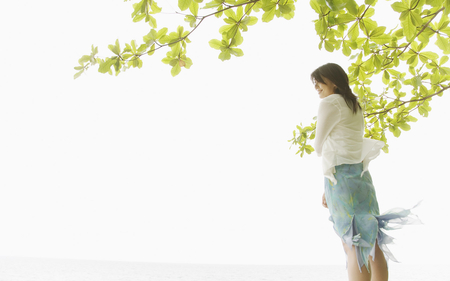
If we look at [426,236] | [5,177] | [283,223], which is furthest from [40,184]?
[426,236]

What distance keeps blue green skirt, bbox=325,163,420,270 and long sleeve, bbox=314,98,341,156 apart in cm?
14

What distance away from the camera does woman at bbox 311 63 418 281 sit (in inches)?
38.8

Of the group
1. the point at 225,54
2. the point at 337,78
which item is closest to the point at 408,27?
the point at 225,54

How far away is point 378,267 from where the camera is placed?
102 centimetres

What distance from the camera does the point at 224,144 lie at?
59.0m

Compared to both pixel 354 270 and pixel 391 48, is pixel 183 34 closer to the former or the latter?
pixel 391 48

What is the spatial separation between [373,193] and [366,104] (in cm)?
54

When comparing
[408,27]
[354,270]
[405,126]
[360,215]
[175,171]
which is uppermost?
[175,171]

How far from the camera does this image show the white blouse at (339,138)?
3.54 feet

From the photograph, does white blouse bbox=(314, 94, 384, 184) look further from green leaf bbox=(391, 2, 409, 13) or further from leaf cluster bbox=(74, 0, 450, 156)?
green leaf bbox=(391, 2, 409, 13)

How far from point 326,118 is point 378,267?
56 centimetres

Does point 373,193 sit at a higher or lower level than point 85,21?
lower

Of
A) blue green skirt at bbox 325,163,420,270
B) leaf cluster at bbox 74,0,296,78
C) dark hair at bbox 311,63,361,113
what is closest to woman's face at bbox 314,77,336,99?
dark hair at bbox 311,63,361,113

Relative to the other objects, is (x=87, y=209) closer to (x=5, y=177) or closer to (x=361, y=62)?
(x=5, y=177)
